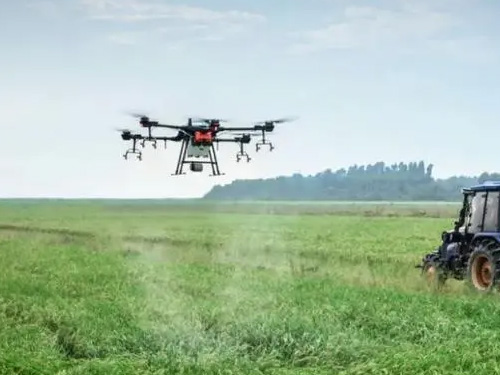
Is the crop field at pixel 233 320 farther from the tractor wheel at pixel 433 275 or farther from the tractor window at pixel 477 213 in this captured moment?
the tractor window at pixel 477 213

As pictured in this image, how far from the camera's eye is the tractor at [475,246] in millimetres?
17047

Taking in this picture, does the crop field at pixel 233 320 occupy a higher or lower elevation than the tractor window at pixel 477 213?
lower

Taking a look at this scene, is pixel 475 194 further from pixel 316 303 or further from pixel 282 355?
pixel 282 355

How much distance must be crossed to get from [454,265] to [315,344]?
799cm

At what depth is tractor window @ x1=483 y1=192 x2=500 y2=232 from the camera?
682 inches

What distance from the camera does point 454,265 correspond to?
1838 cm

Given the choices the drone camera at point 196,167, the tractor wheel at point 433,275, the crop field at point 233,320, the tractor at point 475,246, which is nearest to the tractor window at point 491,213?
the tractor at point 475,246

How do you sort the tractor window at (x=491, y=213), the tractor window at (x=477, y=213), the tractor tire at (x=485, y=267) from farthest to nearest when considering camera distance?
the tractor window at (x=477, y=213) → the tractor window at (x=491, y=213) → the tractor tire at (x=485, y=267)

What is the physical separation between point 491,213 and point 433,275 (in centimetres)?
227

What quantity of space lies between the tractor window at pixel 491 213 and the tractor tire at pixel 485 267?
1.27 ft

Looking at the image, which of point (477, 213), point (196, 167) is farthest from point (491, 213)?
point (196, 167)

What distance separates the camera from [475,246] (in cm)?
1769

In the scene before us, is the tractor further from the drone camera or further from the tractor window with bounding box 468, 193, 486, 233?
the drone camera

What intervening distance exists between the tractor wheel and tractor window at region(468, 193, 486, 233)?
129 centimetres
